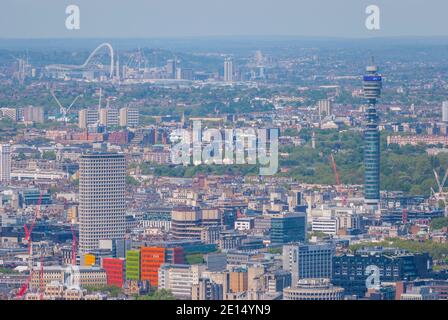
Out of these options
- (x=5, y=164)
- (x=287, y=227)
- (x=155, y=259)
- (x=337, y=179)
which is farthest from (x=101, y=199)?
(x=5, y=164)

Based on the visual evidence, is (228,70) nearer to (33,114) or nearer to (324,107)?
(324,107)

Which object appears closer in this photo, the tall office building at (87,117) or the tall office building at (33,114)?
the tall office building at (87,117)

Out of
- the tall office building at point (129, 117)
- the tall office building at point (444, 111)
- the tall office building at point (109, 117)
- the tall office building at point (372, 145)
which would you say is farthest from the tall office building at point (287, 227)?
the tall office building at point (129, 117)

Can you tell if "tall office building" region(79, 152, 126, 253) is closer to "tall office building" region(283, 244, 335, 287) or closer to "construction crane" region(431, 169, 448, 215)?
"tall office building" region(283, 244, 335, 287)

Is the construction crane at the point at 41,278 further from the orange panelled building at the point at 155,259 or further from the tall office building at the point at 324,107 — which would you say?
the tall office building at the point at 324,107

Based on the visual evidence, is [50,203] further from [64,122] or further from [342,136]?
[64,122]

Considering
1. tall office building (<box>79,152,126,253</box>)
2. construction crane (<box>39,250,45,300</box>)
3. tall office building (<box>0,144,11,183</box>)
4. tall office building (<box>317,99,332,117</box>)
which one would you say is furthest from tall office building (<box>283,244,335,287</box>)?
tall office building (<box>317,99,332,117</box>)
